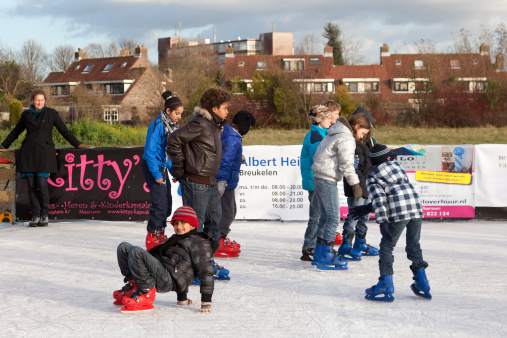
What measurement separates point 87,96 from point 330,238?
45426mm

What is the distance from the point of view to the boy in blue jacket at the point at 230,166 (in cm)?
736

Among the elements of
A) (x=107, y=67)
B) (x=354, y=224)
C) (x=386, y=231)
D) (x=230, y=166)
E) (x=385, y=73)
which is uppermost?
(x=107, y=67)

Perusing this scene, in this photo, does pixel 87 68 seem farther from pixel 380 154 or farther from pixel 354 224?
pixel 380 154

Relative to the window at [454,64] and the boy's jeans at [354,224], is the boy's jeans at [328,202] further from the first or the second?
the window at [454,64]

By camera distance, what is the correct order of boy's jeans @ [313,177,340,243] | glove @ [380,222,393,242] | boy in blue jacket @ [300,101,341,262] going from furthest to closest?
boy in blue jacket @ [300,101,341,262]
boy's jeans @ [313,177,340,243]
glove @ [380,222,393,242]

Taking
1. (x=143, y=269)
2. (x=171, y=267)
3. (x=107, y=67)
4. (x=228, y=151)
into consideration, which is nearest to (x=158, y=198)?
(x=228, y=151)

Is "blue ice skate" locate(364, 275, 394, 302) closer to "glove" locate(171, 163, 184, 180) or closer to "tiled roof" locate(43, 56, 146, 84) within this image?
"glove" locate(171, 163, 184, 180)

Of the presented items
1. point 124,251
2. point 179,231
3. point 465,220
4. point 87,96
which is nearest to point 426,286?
point 179,231

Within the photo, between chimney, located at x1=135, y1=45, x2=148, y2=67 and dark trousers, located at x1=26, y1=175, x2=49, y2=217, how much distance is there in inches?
2698

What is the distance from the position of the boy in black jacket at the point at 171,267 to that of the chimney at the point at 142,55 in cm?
7405

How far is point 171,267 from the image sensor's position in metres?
5.43

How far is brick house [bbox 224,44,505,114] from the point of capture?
4206 cm

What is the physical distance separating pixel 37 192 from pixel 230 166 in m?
4.45

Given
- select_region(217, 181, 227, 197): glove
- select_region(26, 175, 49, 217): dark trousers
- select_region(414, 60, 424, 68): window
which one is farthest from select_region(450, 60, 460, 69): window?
select_region(217, 181, 227, 197): glove
